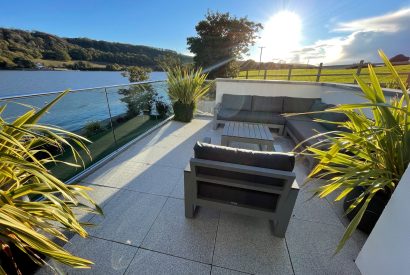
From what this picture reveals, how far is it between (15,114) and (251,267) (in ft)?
7.22

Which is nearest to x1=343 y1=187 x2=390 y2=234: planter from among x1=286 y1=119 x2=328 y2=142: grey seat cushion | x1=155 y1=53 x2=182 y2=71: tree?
x1=286 y1=119 x2=328 y2=142: grey seat cushion

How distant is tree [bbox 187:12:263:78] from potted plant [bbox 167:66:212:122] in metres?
10.4

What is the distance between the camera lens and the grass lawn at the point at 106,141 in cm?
229

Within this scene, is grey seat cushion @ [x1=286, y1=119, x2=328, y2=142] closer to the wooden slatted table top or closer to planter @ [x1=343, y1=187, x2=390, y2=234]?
the wooden slatted table top

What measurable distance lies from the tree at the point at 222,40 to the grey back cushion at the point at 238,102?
35.0ft

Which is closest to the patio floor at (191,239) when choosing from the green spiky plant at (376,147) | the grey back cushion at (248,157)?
the green spiky plant at (376,147)

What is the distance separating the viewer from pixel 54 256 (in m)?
0.80

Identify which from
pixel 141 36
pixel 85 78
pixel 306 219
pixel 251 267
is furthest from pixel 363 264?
pixel 141 36

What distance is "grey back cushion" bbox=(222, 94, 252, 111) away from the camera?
439cm

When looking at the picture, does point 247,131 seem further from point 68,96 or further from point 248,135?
point 68,96

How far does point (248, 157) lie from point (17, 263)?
1633 mm

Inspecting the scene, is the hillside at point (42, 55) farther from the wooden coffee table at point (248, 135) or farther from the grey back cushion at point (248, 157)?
the grey back cushion at point (248, 157)

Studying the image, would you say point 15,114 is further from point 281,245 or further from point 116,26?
point 116,26

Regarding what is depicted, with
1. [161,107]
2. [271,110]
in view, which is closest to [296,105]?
[271,110]
